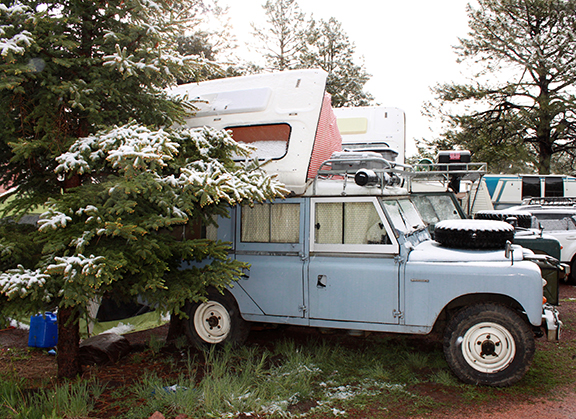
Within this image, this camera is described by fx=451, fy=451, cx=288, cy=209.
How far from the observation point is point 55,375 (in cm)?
498

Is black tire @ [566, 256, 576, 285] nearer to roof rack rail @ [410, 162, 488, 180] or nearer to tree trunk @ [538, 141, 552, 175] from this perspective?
roof rack rail @ [410, 162, 488, 180]

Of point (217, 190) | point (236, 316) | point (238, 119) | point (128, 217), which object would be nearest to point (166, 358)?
point (236, 316)

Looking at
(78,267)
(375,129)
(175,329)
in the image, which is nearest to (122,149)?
(78,267)

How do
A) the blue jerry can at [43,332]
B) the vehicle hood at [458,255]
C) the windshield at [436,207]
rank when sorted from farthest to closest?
the windshield at [436,207] < the blue jerry can at [43,332] < the vehicle hood at [458,255]

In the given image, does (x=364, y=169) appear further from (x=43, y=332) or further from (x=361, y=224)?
(x=43, y=332)

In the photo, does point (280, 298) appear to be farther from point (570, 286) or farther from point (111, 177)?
point (570, 286)

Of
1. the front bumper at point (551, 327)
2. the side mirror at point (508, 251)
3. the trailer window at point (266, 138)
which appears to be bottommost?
the front bumper at point (551, 327)

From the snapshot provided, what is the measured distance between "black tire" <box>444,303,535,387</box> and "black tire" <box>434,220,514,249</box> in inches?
27.2

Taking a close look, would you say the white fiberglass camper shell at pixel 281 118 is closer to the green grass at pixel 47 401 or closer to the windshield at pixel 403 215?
the windshield at pixel 403 215

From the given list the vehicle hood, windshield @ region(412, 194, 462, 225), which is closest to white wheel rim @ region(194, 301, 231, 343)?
the vehicle hood

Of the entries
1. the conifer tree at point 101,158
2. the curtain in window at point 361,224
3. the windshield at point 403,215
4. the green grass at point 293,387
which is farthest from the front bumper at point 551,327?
the conifer tree at point 101,158

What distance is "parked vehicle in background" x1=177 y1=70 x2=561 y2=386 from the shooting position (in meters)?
4.38

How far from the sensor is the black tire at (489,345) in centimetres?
429

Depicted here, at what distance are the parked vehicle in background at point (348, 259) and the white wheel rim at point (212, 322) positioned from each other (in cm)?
1
